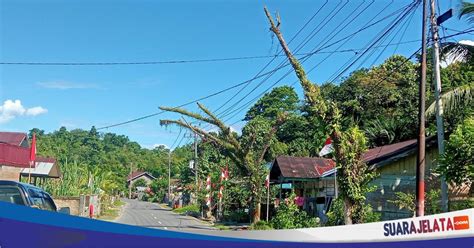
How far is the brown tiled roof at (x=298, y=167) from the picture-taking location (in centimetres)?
2202

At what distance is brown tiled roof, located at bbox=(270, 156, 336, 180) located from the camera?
22017 millimetres

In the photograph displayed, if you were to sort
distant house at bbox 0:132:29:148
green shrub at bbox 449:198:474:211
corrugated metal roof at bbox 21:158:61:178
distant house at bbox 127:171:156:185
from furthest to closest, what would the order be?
distant house at bbox 127:171:156:185
corrugated metal roof at bbox 21:158:61:178
green shrub at bbox 449:198:474:211
distant house at bbox 0:132:29:148

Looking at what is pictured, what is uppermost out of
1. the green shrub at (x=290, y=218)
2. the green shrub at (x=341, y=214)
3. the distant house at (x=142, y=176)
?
the distant house at (x=142, y=176)

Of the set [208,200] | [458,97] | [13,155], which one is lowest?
[208,200]

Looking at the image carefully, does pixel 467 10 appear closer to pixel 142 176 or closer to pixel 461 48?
pixel 461 48

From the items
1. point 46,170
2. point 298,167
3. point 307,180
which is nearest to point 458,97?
point 307,180

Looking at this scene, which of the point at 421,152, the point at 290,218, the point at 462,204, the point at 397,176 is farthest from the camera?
the point at 290,218

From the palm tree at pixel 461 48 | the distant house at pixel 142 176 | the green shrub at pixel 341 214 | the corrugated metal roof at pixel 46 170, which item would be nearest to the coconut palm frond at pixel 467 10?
the palm tree at pixel 461 48

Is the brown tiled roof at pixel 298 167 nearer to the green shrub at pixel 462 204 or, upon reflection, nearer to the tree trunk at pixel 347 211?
the tree trunk at pixel 347 211

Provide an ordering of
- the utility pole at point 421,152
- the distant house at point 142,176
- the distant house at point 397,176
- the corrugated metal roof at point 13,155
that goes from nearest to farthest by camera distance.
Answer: the corrugated metal roof at point 13,155
the utility pole at point 421,152
the distant house at point 397,176
the distant house at point 142,176

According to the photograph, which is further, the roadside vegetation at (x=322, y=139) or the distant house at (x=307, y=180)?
the distant house at (x=307, y=180)

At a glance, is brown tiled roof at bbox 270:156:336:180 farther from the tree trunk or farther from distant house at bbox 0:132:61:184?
distant house at bbox 0:132:61:184

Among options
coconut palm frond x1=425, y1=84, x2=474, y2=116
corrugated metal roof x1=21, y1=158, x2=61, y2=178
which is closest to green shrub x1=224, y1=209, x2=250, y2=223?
corrugated metal roof x1=21, y1=158, x2=61, y2=178

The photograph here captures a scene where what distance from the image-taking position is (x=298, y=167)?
2264cm
